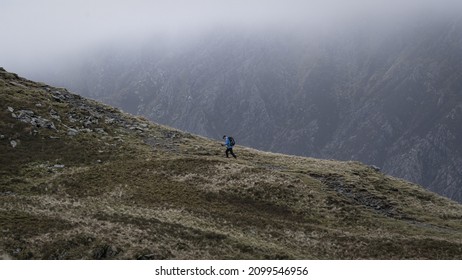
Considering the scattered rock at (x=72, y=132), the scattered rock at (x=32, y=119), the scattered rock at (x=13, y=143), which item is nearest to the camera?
the scattered rock at (x=13, y=143)

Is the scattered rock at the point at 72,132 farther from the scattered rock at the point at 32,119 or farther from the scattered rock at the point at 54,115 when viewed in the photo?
the scattered rock at the point at 54,115

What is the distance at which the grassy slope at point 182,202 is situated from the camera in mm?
31578

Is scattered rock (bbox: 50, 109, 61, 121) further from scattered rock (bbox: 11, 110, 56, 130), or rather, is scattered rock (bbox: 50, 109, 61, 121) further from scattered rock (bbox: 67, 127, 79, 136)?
scattered rock (bbox: 67, 127, 79, 136)

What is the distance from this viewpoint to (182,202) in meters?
41.9

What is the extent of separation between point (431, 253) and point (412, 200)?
18.3m

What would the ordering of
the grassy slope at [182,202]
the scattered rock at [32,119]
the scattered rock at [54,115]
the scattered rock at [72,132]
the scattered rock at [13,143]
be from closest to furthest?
1. the grassy slope at [182,202]
2. the scattered rock at [13,143]
3. the scattered rock at [32,119]
4. the scattered rock at [72,132]
5. the scattered rock at [54,115]

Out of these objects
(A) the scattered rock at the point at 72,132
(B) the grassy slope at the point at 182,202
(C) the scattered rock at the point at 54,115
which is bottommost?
(B) the grassy slope at the point at 182,202

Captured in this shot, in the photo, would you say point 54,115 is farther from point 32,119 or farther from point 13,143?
point 13,143

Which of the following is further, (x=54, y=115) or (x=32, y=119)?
(x=54, y=115)

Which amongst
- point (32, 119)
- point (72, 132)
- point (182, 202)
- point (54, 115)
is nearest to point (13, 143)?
point (32, 119)

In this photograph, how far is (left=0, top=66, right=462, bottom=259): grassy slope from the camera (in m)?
31.6

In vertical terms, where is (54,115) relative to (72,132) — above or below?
above

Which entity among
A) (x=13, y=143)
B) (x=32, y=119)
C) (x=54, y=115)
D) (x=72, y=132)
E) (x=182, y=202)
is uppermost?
(x=54, y=115)

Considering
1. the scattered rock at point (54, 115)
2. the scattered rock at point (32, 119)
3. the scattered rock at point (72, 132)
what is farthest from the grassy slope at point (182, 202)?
the scattered rock at point (32, 119)
